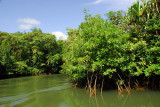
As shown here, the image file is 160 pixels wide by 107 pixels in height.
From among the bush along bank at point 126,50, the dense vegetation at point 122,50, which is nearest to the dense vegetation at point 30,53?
the dense vegetation at point 122,50

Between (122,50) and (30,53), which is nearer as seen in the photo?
(122,50)

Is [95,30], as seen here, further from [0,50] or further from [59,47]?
[59,47]

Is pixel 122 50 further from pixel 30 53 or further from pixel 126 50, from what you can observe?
pixel 30 53

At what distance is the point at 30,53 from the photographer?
3497 cm

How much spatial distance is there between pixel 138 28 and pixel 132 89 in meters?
4.75

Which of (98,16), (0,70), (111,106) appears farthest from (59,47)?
(111,106)

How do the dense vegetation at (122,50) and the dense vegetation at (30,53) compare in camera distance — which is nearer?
the dense vegetation at (122,50)

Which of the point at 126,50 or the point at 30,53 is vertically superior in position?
the point at 30,53

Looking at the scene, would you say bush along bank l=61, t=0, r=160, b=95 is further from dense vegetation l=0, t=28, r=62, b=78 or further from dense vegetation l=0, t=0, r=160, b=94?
dense vegetation l=0, t=28, r=62, b=78

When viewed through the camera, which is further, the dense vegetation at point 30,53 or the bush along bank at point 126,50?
the dense vegetation at point 30,53

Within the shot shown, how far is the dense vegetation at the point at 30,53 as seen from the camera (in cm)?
2852

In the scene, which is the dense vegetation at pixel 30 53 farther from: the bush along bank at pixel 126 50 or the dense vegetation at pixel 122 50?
the bush along bank at pixel 126 50

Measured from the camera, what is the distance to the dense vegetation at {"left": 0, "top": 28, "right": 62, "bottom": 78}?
28.5m

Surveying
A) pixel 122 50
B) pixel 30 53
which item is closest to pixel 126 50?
pixel 122 50
